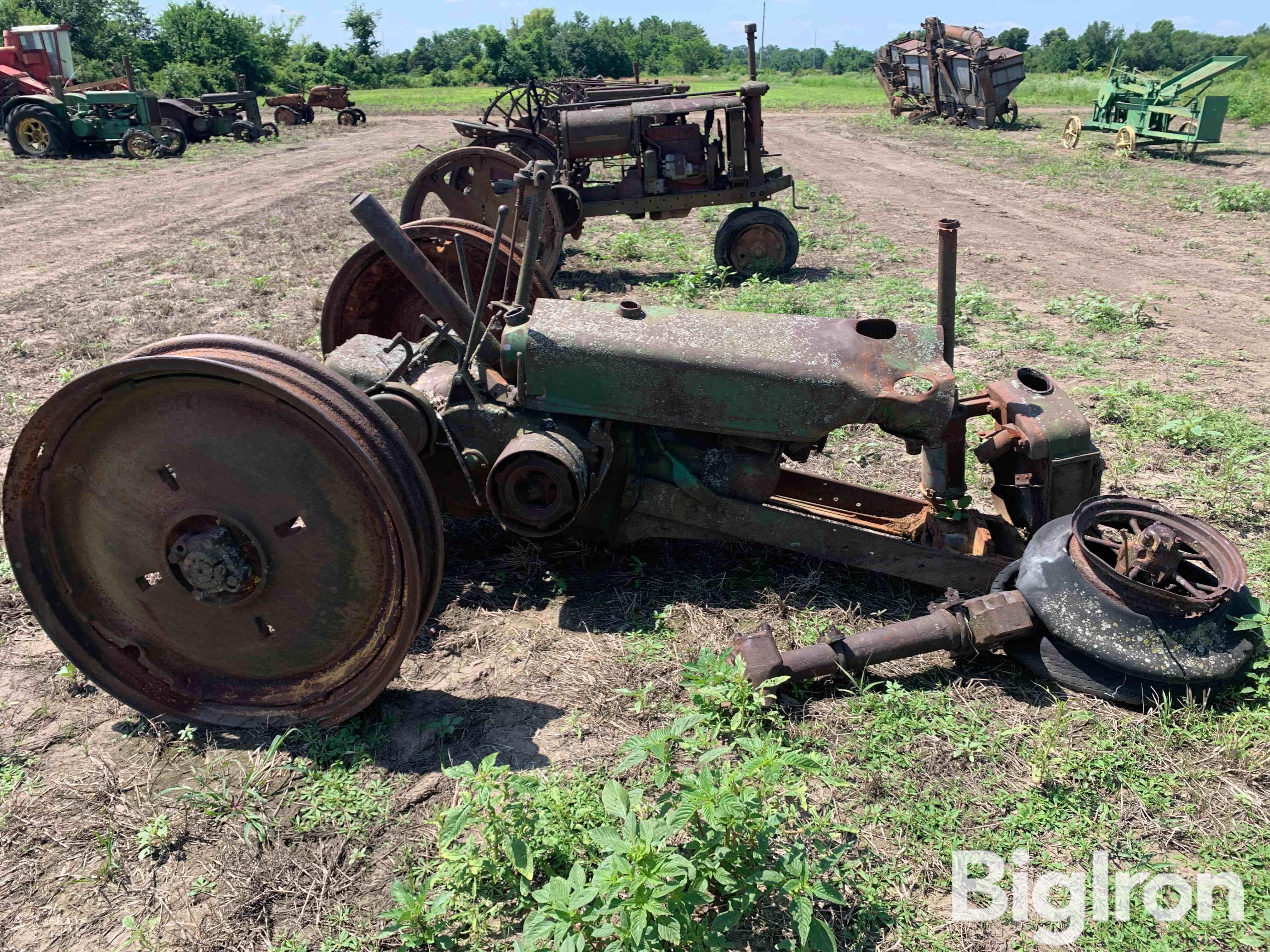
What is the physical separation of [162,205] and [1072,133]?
61.7 feet

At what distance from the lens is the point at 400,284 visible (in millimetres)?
4891

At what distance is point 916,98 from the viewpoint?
27422 mm

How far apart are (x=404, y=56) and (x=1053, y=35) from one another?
4985 cm

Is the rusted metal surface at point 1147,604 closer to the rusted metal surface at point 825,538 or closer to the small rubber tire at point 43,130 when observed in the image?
the rusted metal surface at point 825,538

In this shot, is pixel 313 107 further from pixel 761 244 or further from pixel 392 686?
pixel 392 686

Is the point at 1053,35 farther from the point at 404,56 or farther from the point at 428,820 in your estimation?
the point at 428,820

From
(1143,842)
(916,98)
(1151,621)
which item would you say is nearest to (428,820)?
(1143,842)

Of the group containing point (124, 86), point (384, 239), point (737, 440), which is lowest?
point (737, 440)

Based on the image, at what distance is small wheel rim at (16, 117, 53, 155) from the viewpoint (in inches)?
762

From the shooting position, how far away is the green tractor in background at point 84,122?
63.5 ft

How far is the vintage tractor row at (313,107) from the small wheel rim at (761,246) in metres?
24.7
